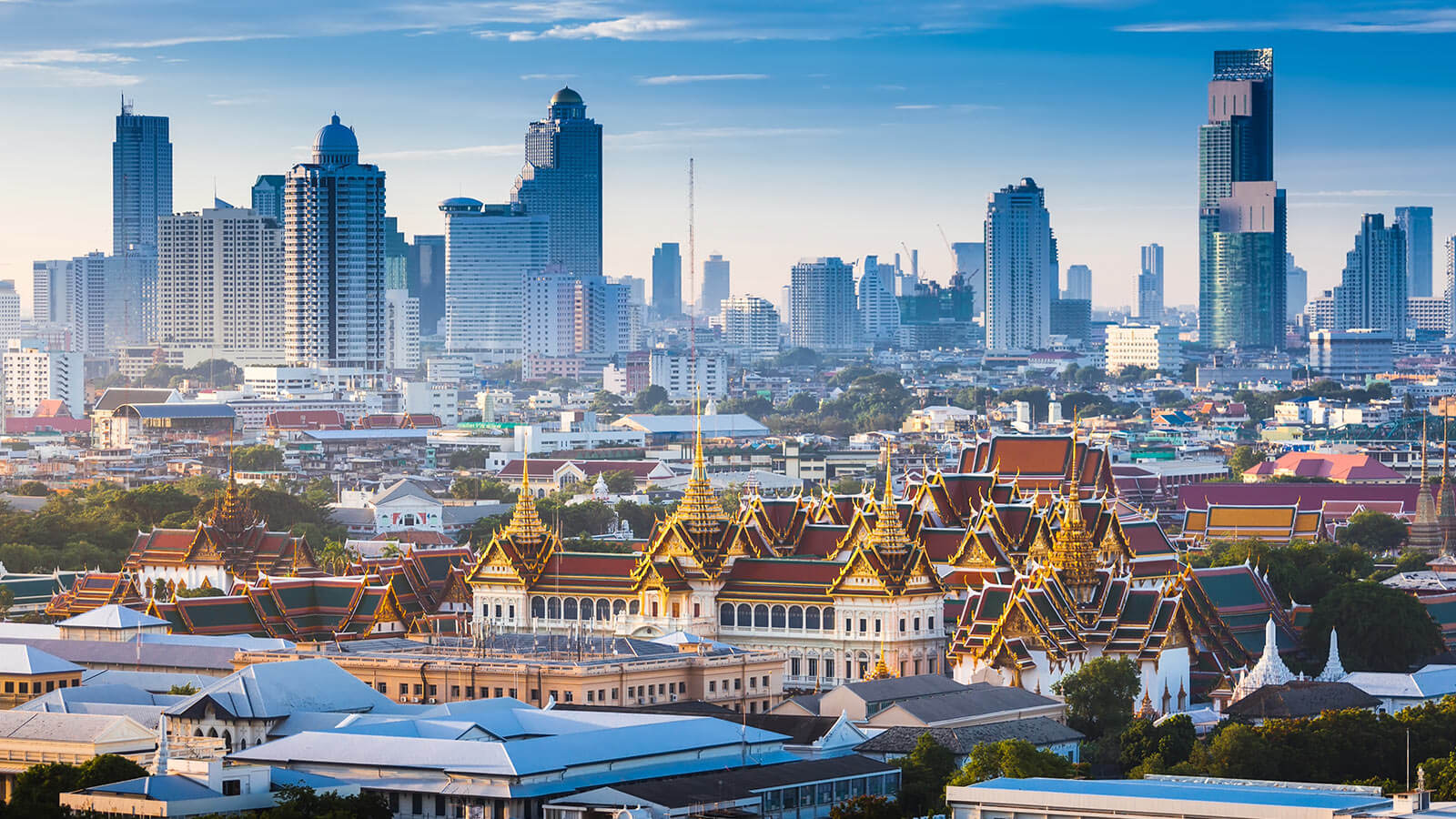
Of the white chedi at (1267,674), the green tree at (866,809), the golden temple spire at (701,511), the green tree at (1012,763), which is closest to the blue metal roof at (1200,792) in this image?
the green tree at (866,809)

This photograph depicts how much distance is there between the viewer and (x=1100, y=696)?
3489 inches

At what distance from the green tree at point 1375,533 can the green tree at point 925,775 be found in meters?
65.9

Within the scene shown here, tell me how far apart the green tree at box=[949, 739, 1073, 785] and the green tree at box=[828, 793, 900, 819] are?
310cm

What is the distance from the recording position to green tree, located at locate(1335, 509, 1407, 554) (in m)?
141

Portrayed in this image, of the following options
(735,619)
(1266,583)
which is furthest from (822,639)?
(1266,583)

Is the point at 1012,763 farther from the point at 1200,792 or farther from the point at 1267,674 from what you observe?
the point at 1267,674

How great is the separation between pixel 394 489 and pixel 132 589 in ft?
172

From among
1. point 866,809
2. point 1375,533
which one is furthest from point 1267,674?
point 1375,533

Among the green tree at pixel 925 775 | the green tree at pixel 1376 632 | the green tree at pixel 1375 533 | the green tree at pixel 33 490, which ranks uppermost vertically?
the green tree at pixel 33 490

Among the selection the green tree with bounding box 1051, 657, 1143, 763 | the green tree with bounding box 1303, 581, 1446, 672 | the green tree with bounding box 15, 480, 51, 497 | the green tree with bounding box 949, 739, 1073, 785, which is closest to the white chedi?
the green tree with bounding box 1051, 657, 1143, 763

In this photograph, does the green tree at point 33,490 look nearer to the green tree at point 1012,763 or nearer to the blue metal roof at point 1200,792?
the green tree at point 1012,763

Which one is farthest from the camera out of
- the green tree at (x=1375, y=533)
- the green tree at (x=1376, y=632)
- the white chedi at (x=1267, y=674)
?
the green tree at (x=1375, y=533)

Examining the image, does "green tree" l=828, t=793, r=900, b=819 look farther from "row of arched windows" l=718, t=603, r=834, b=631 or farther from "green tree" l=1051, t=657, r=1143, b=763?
"row of arched windows" l=718, t=603, r=834, b=631

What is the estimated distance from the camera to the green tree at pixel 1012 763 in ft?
239
